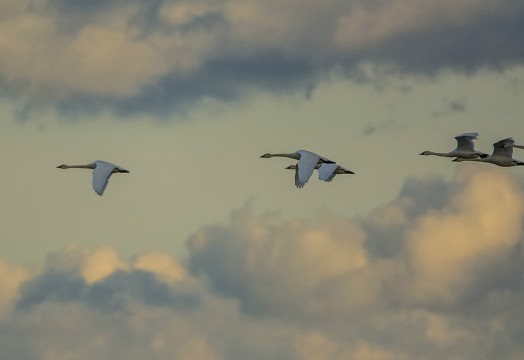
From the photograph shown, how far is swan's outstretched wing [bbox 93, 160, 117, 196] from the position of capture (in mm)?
122812

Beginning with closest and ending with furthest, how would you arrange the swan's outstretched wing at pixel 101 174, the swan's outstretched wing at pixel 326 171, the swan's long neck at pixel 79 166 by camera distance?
the swan's outstretched wing at pixel 101 174 < the swan's outstretched wing at pixel 326 171 < the swan's long neck at pixel 79 166

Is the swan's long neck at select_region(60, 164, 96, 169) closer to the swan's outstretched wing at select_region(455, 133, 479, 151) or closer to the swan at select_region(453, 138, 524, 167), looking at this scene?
the swan's outstretched wing at select_region(455, 133, 479, 151)

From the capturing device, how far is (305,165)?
416 feet

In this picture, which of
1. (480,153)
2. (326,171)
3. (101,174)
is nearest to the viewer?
(101,174)

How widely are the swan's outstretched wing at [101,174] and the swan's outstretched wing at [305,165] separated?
11898mm

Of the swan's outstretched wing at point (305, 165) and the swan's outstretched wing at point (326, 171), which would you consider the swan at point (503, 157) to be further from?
the swan's outstretched wing at point (305, 165)

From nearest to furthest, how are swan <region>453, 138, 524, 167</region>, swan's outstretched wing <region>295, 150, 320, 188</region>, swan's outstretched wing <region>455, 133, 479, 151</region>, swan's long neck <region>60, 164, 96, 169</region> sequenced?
swan's outstretched wing <region>295, 150, 320, 188</region> → swan's long neck <region>60, 164, 96, 169</region> → swan <region>453, 138, 524, 167</region> → swan's outstretched wing <region>455, 133, 479, 151</region>

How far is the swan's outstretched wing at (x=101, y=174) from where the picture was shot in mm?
122812

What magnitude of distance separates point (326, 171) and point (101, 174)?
15.2 m

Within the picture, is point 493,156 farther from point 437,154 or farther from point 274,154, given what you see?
point 274,154

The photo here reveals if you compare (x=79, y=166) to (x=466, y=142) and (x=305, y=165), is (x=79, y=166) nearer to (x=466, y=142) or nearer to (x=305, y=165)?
(x=305, y=165)

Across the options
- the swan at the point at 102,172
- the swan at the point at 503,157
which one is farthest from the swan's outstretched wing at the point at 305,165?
the swan at the point at 503,157

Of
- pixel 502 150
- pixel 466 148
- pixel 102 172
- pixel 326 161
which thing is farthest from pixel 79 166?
pixel 502 150

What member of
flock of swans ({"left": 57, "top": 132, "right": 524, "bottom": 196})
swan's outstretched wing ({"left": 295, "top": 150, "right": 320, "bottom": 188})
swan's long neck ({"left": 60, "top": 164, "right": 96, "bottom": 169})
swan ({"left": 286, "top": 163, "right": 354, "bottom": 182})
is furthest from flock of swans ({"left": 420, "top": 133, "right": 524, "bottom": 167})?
swan's long neck ({"left": 60, "top": 164, "right": 96, "bottom": 169})
